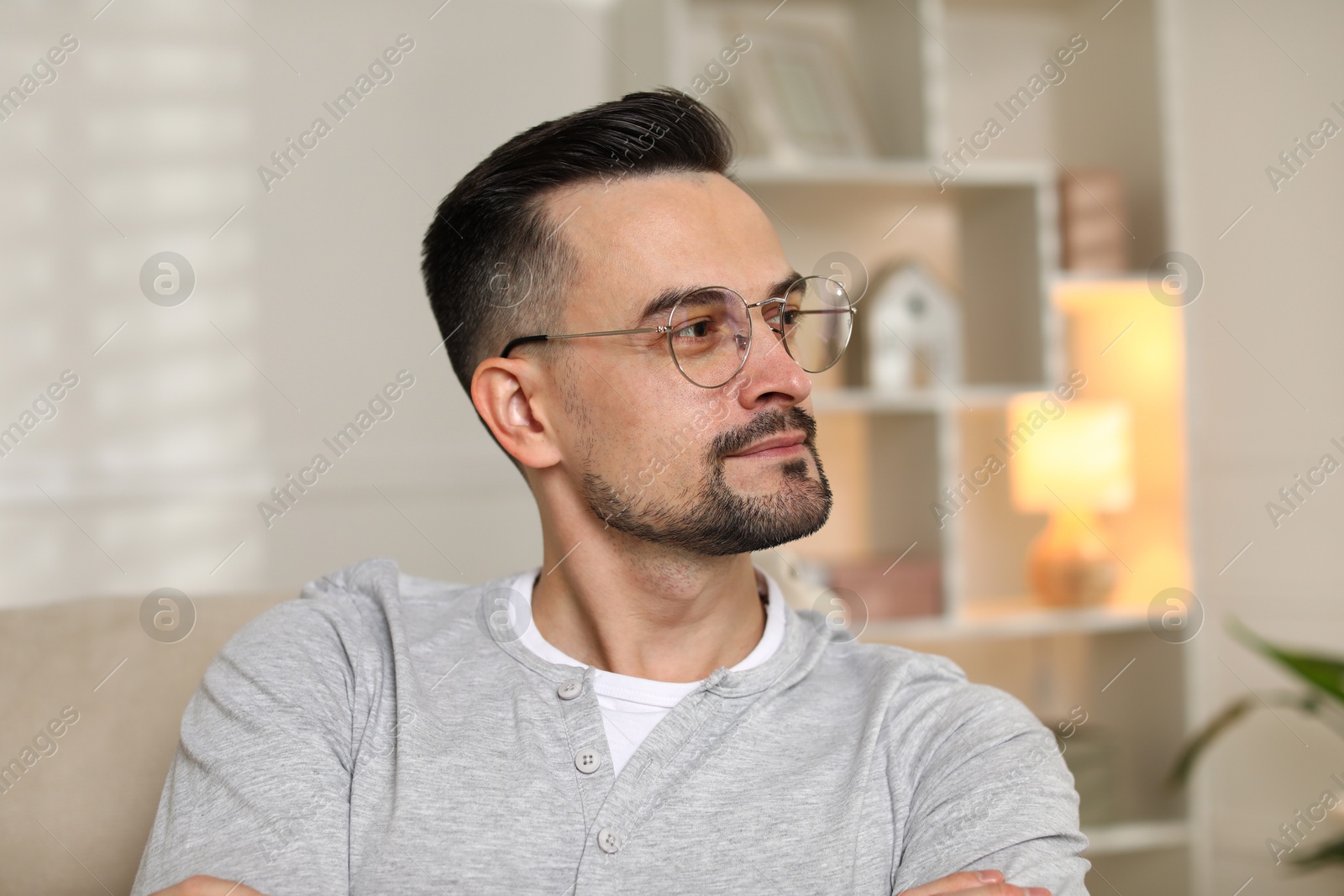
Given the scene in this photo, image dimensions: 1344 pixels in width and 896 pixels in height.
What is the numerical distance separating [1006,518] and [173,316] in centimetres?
213

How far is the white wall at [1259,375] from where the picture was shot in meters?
2.75

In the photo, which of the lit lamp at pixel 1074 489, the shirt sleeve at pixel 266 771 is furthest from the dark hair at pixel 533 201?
the lit lamp at pixel 1074 489

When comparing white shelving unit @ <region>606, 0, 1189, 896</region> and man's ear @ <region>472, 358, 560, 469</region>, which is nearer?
man's ear @ <region>472, 358, 560, 469</region>

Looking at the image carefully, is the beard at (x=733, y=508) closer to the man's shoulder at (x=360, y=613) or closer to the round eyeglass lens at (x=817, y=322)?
the round eyeglass lens at (x=817, y=322)

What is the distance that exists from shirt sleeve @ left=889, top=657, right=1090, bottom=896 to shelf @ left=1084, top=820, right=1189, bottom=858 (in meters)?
1.62

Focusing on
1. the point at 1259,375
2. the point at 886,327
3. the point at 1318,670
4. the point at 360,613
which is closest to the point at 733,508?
the point at 360,613

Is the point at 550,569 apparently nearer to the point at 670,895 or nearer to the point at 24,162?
the point at 670,895

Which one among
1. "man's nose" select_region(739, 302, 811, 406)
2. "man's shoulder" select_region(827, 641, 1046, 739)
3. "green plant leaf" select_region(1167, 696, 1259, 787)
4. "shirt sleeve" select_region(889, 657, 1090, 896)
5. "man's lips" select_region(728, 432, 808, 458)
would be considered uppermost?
"man's nose" select_region(739, 302, 811, 406)

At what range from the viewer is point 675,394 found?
1.26 m

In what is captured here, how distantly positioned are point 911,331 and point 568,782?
1749mm

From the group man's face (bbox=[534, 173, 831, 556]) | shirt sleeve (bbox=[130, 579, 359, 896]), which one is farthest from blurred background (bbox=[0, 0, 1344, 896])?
shirt sleeve (bbox=[130, 579, 359, 896])

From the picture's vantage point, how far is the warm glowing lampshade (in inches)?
105

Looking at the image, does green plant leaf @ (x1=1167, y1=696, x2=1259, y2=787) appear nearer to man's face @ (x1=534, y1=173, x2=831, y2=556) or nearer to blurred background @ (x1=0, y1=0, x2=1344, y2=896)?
blurred background @ (x1=0, y1=0, x2=1344, y2=896)

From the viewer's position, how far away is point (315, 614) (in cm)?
128
